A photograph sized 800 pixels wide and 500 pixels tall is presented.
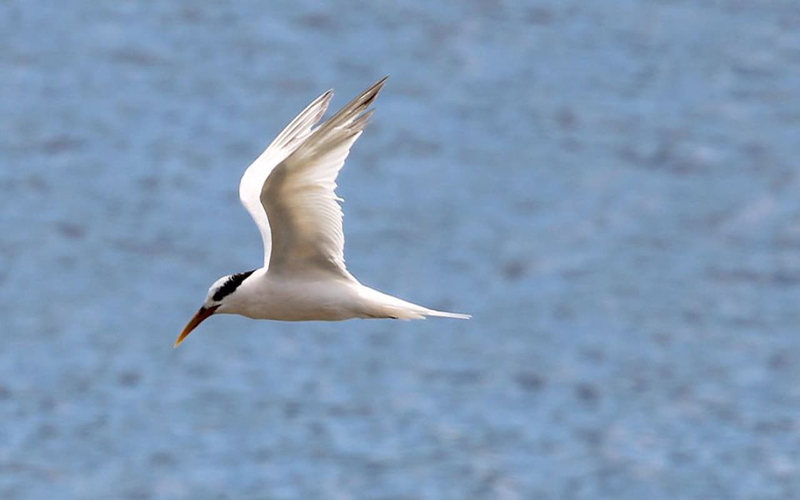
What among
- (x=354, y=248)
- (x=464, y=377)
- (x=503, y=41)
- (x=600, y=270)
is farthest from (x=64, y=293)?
(x=503, y=41)

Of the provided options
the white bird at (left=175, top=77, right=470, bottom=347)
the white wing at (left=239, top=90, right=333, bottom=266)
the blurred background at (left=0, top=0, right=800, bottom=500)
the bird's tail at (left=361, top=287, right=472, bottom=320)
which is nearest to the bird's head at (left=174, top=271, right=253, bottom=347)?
the white bird at (left=175, top=77, right=470, bottom=347)

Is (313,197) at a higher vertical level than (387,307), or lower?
higher

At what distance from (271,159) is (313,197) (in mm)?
1435

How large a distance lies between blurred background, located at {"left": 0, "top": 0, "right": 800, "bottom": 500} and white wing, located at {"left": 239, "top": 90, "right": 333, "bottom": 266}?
15.8 metres

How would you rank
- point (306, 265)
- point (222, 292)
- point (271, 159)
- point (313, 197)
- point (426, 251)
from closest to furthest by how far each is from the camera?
point (313, 197)
point (306, 265)
point (222, 292)
point (271, 159)
point (426, 251)

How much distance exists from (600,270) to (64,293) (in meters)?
9.98

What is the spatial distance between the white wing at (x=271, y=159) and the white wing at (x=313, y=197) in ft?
2.24

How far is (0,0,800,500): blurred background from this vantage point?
28250 mm

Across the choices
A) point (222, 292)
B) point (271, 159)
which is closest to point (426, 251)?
point (271, 159)

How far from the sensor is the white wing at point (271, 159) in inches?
430

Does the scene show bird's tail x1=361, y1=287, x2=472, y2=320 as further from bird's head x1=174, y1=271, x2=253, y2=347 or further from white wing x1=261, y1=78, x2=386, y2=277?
bird's head x1=174, y1=271, x2=253, y2=347

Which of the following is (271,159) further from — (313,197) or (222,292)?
(313,197)

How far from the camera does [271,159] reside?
1122 cm

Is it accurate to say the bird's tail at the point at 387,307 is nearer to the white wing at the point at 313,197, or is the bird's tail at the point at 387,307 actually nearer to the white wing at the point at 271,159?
the white wing at the point at 313,197
